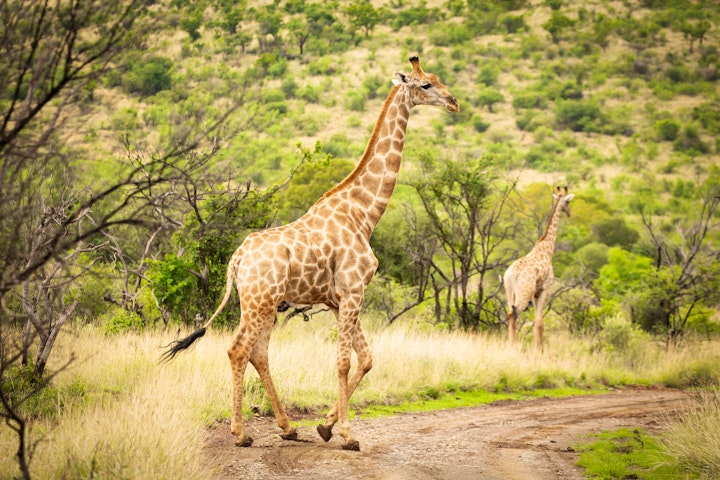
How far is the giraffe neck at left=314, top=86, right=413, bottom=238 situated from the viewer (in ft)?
29.3

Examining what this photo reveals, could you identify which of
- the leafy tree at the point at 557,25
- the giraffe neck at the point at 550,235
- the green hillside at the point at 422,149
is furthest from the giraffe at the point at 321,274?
the leafy tree at the point at 557,25

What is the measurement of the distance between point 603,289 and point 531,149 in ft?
175

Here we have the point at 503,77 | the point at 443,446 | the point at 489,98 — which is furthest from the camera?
the point at 503,77

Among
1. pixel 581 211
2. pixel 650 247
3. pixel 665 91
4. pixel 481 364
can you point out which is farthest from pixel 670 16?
pixel 481 364

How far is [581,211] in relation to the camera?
56.9 metres

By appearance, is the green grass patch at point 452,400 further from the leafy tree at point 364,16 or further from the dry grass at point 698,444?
the leafy tree at point 364,16

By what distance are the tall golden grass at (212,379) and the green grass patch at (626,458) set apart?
3.32m

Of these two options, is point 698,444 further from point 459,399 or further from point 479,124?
point 479,124

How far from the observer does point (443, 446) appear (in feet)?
27.5

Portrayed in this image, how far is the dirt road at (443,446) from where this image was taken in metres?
6.96

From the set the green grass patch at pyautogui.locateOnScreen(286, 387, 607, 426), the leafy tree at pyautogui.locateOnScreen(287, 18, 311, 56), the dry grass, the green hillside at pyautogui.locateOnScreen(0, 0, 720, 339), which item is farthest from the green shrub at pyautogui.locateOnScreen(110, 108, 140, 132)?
the leafy tree at pyautogui.locateOnScreen(287, 18, 311, 56)

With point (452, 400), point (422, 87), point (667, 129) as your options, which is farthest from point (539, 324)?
point (667, 129)

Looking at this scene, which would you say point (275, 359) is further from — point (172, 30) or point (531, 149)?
point (531, 149)

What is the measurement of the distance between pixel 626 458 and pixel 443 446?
1.94m
